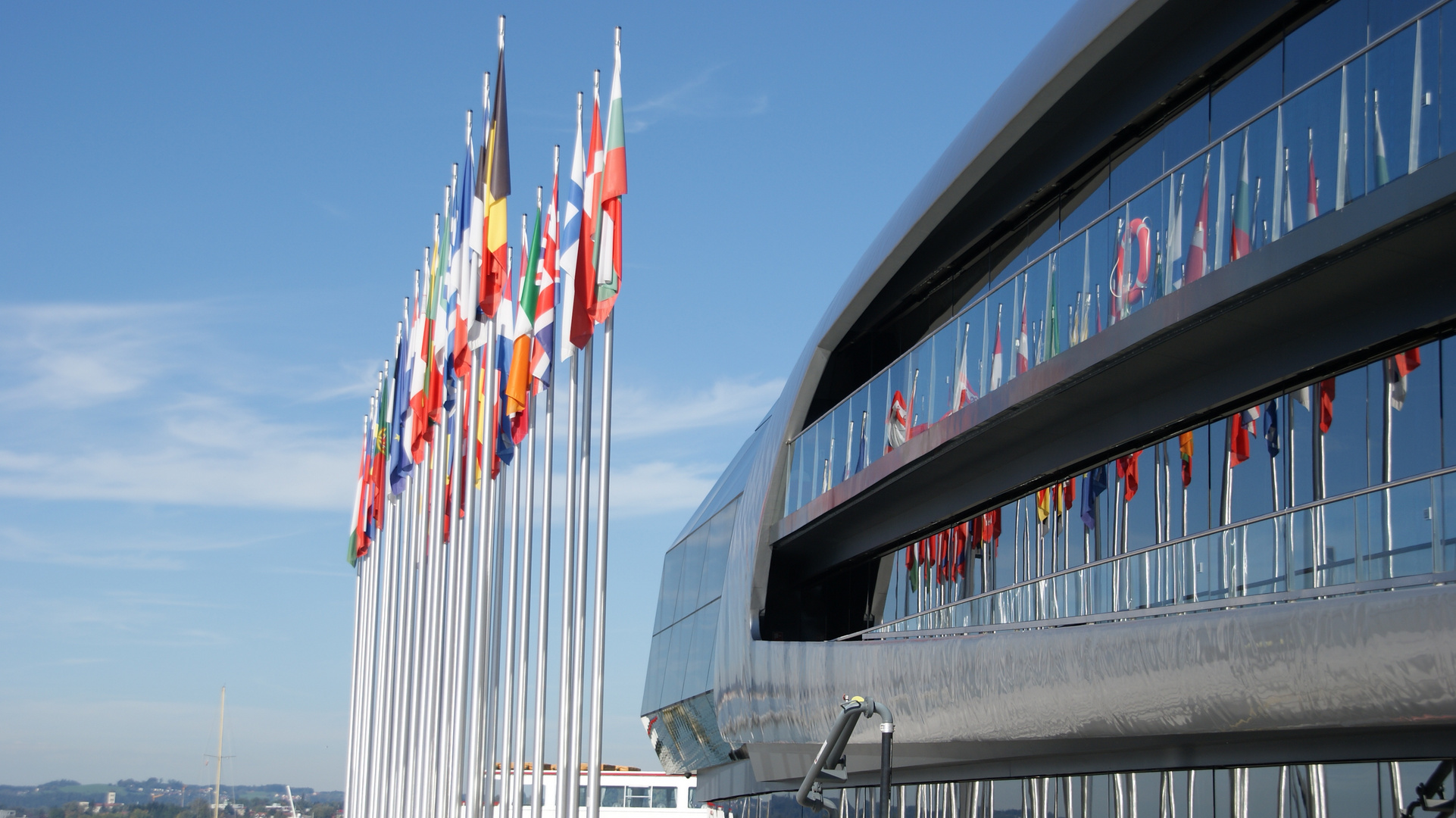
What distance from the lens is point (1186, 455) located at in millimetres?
14484

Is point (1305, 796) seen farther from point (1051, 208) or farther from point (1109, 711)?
point (1051, 208)

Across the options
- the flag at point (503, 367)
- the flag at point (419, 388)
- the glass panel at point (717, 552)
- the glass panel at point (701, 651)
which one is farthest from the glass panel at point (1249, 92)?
the glass panel at point (701, 651)

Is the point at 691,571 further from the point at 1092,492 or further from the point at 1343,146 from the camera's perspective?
the point at 1343,146

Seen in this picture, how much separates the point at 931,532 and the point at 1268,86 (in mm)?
8885

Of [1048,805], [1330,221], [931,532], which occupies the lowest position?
[1048,805]

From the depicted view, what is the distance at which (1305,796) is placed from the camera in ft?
36.6

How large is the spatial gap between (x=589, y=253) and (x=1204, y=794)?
1144 cm

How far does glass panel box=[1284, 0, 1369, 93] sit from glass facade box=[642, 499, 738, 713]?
1880cm

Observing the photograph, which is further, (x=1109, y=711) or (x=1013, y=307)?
(x=1013, y=307)

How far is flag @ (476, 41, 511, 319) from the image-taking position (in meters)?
22.2

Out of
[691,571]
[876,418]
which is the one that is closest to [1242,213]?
[876,418]

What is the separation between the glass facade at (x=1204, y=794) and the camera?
34.1 ft

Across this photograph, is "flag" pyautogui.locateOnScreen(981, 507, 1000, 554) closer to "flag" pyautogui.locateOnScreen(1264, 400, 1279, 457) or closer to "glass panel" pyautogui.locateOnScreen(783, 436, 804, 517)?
"glass panel" pyautogui.locateOnScreen(783, 436, 804, 517)

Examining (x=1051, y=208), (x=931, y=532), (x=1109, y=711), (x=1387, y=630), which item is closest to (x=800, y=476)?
(x=931, y=532)
